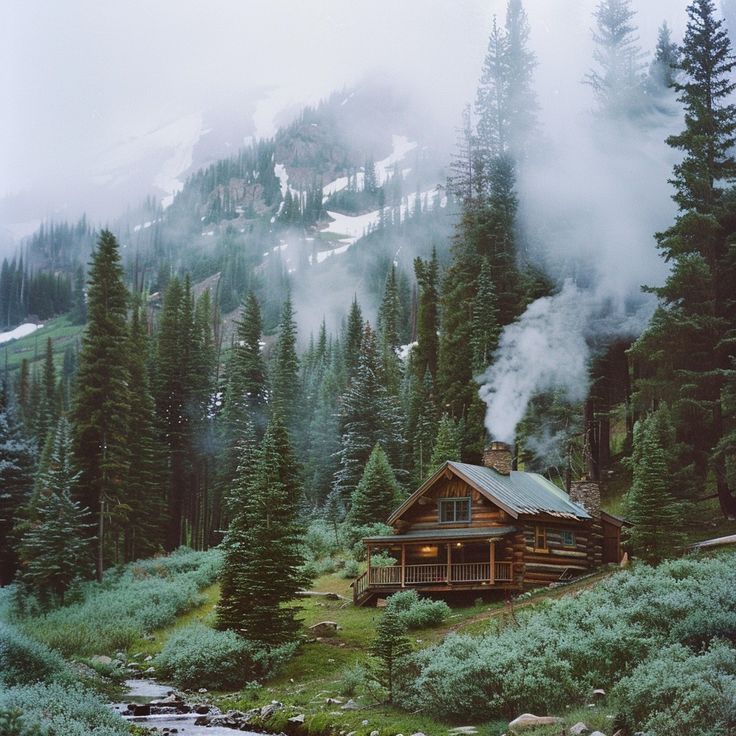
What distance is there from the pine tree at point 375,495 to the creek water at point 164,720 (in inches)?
736

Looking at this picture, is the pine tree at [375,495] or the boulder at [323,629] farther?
the pine tree at [375,495]

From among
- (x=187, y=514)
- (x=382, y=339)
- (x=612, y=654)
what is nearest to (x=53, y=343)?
(x=187, y=514)

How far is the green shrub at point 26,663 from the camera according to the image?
63.2 ft

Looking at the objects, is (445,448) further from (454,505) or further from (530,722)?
(530,722)

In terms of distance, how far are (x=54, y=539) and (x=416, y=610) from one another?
18.0 meters

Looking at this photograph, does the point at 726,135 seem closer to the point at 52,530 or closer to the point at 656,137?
the point at 656,137

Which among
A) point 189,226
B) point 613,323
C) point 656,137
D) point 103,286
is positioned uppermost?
point 189,226

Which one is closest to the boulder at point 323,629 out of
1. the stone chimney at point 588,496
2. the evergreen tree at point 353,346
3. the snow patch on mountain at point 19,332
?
the stone chimney at point 588,496

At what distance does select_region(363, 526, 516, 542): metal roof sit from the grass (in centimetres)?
2542

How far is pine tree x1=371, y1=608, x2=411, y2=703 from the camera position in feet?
63.7

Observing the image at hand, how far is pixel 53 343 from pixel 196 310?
58.6 feet

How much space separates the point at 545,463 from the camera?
145 feet

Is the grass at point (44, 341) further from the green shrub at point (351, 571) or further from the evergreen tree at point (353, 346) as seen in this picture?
the green shrub at point (351, 571)

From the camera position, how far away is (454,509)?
3378 centimetres
